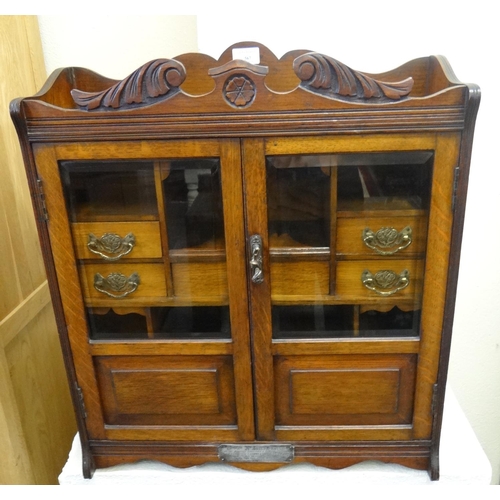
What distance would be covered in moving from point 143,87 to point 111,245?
30 centimetres

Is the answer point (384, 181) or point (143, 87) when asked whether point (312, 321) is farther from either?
point (143, 87)

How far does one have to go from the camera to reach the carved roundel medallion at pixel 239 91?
74 centimetres

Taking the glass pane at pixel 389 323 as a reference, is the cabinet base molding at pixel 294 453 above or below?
below

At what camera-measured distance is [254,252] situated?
826 mm

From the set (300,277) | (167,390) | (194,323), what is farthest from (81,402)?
(300,277)

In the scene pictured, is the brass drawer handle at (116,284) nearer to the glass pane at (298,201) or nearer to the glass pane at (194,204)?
the glass pane at (194,204)

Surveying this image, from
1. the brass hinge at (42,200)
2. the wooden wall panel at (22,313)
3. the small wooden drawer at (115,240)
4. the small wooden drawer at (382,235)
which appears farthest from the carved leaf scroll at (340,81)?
the wooden wall panel at (22,313)

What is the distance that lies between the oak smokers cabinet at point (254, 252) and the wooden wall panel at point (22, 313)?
32cm

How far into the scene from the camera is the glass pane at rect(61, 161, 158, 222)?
2.69ft

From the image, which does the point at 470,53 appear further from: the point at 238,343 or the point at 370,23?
the point at 238,343

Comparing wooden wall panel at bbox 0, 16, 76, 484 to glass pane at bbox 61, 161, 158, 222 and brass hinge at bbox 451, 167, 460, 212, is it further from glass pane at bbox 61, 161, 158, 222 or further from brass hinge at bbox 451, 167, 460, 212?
brass hinge at bbox 451, 167, 460, 212

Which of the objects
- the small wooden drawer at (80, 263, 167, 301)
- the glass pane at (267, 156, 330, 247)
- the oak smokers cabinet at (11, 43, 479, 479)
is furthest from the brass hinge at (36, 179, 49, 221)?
the glass pane at (267, 156, 330, 247)

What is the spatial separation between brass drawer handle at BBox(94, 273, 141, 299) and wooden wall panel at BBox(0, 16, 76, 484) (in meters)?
0.41

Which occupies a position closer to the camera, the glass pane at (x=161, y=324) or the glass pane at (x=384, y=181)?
the glass pane at (x=384, y=181)
